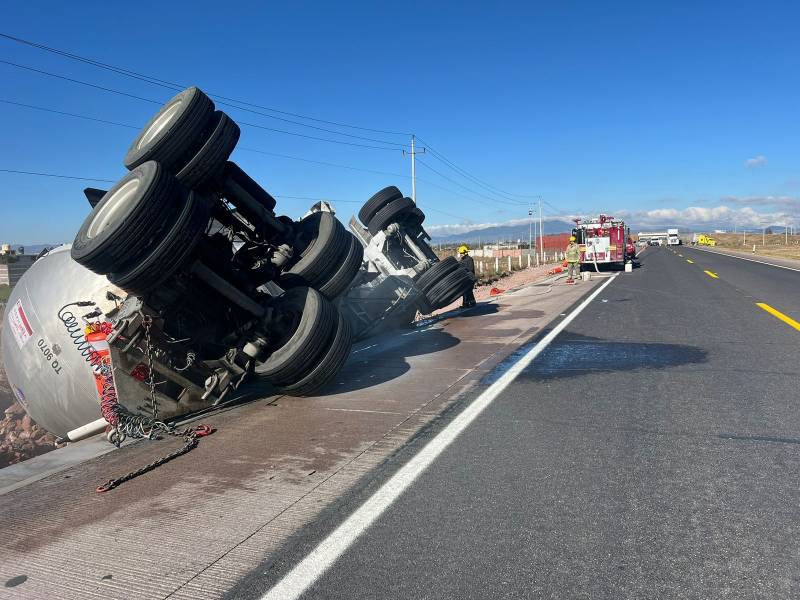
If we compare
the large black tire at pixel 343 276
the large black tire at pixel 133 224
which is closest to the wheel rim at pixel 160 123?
the large black tire at pixel 133 224

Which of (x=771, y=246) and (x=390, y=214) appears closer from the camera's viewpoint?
(x=390, y=214)

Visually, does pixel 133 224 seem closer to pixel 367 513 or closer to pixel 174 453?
pixel 174 453

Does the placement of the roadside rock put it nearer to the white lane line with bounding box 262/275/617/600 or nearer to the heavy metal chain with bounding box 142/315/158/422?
the heavy metal chain with bounding box 142/315/158/422

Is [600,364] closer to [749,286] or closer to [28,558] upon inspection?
[28,558]

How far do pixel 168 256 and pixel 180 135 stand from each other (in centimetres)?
153

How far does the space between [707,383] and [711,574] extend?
421 centimetres

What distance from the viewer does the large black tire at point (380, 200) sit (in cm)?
1314

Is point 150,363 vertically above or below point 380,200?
below

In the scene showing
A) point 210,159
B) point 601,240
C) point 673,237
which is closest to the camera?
point 210,159

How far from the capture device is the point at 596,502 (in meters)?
3.71

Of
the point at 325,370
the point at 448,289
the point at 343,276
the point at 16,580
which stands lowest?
the point at 16,580

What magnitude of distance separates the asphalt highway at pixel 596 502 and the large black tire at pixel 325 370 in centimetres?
148

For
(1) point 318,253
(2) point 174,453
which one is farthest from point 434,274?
(2) point 174,453

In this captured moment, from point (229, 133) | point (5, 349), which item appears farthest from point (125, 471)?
point (229, 133)
